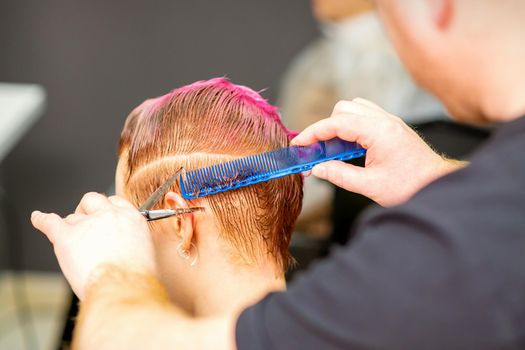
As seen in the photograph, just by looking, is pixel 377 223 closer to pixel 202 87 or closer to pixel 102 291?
pixel 102 291

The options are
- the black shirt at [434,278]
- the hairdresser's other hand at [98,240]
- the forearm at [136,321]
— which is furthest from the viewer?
the hairdresser's other hand at [98,240]

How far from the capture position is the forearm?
75 centimetres

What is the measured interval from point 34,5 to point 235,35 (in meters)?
0.71

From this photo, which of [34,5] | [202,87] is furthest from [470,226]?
[34,5]

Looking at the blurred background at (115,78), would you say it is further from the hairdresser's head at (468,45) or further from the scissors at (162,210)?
the hairdresser's head at (468,45)

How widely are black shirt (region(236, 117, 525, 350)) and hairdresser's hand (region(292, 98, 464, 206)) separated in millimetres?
263

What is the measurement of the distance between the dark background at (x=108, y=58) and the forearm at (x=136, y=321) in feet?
5.51

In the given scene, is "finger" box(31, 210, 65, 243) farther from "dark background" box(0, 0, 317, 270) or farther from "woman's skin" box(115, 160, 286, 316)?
"dark background" box(0, 0, 317, 270)

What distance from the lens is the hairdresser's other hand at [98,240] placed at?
86cm

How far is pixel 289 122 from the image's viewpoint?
7.70 feet

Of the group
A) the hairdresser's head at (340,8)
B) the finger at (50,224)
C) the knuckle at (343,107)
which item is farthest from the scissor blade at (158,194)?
the hairdresser's head at (340,8)

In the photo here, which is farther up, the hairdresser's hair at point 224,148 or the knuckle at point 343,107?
the knuckle at point 343,107

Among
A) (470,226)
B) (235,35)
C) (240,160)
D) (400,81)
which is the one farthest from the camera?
(235,35)

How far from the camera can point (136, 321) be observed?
77 centimetres
